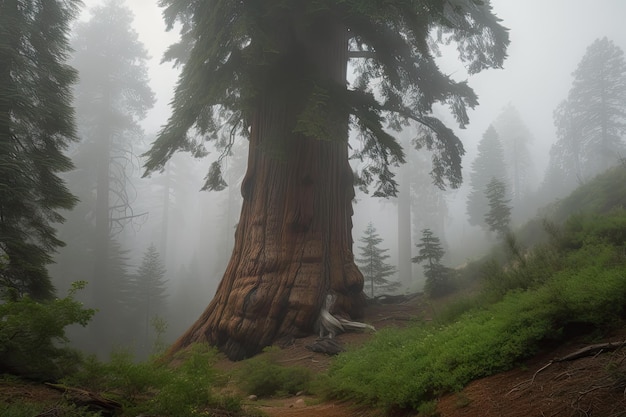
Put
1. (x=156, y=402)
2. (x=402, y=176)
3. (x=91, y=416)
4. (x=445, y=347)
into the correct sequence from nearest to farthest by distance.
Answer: (x=91, y=416), (x=156, y=402), (x=445, y=347), (x=402, y=176)

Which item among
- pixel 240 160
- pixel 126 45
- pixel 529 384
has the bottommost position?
pixel 529 384

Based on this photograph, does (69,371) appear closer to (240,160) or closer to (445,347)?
(445,347)

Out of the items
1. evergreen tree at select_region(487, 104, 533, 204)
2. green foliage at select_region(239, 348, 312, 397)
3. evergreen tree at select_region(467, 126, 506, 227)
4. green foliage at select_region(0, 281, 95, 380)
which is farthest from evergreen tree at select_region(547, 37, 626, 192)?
green foliage at select_region(0, 281, 95, 380)

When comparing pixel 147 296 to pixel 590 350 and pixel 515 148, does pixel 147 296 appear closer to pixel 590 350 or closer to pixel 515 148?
pixel 590 350

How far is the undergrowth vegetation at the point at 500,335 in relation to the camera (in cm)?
328

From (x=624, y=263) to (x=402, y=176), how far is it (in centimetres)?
2983

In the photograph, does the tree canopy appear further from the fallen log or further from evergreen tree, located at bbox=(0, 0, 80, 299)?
the fallen log

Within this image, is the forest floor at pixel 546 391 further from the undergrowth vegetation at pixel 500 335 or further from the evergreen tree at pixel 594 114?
the evergreen tree at pixel 594 114

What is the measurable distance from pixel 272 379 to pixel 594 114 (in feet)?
112

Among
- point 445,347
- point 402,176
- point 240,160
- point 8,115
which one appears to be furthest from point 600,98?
point 8,115

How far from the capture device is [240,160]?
34.1m

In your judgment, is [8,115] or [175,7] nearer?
[8,115]

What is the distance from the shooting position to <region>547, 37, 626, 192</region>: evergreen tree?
93.2ft

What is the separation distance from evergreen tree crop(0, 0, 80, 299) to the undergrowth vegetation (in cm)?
667
